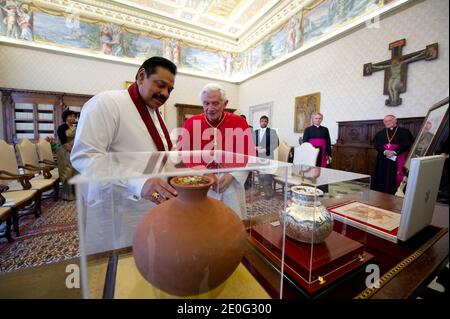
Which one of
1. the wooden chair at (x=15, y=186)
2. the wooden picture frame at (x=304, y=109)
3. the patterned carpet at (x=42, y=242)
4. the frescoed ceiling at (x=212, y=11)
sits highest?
the frescoed ceiling at (x=212, y=11)

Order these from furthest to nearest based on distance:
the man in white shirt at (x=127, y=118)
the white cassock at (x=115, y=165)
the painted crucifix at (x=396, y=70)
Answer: the painted crucifix at (x=396, y=70), the man in white shirt at (x=127, y=118), the white cassock at (x=115, y=165)

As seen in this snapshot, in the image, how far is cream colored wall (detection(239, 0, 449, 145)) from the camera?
351 centimetres

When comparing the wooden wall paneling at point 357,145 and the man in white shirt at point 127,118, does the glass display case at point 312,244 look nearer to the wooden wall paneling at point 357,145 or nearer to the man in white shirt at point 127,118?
the man in white shirt at point 127,118

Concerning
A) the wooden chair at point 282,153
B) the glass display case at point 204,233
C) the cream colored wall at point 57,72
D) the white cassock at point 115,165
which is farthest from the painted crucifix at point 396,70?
the cream colored wall at point 57,72

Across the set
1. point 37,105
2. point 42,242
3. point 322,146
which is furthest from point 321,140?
point 37,105

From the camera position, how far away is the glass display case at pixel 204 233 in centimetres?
52

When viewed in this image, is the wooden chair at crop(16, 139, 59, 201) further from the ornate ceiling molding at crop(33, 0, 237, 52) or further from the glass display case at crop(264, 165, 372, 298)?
the ornate ceiling molding at crop(33, 0, 237, 52)

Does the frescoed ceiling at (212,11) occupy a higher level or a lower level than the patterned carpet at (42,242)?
higher

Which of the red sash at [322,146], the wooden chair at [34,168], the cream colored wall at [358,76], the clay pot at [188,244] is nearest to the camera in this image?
the clay pot at [188,244]

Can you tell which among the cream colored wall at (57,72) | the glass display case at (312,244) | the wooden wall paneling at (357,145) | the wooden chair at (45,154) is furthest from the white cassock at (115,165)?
the cream colored wall at (57,72)

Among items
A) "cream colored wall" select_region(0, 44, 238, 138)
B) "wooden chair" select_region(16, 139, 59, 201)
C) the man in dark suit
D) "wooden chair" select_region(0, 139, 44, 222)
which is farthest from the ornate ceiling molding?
"wooden chair" select_region(0, 139, 44, 222)

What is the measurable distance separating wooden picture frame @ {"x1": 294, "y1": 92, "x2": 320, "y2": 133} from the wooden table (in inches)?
215

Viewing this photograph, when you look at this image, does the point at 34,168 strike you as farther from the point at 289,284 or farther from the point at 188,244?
the point at 289,284

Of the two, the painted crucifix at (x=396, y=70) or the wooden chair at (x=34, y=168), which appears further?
the painted crucifix at (x=396, y=70)
